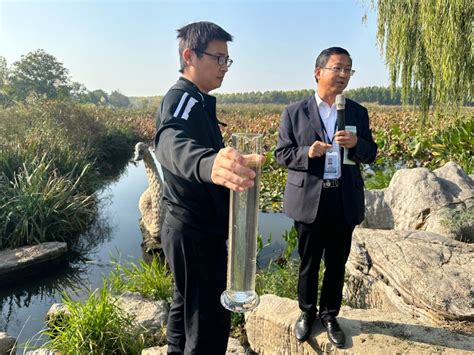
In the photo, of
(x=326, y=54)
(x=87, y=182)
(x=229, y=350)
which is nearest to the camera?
(x=326, y=54)

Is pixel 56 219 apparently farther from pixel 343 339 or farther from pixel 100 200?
pixel 343 339

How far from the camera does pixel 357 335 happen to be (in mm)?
2271

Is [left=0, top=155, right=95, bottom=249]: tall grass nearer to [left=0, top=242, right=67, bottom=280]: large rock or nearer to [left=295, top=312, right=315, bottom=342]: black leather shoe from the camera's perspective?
[left=0, top=242, right=67, bottom=280]: large rock

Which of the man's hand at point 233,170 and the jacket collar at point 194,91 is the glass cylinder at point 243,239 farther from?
the jacket collar at point 194,91

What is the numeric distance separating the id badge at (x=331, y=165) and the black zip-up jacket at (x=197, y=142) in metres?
A: 0.77

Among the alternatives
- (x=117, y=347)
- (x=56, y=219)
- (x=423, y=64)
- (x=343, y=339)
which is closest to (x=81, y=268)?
(x=56, y=219)

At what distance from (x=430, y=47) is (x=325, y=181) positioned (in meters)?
5.32

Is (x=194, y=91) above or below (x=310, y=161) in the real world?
above

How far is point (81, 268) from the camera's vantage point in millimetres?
5402

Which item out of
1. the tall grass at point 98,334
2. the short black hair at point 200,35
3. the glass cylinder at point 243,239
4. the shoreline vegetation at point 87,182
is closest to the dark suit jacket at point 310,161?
the short black hair at point 200,35

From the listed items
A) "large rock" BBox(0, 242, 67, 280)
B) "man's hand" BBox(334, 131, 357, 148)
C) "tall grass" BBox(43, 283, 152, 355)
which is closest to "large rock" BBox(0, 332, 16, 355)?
"tall grass" BBox(43, 283, 152, 355)

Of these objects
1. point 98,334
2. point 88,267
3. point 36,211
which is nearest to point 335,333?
point 98,334

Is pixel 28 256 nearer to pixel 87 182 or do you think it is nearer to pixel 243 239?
pixel 87 182

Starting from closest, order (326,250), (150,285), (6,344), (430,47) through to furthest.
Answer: (326,250)
(6,344)
(150,285)
(430,47)
